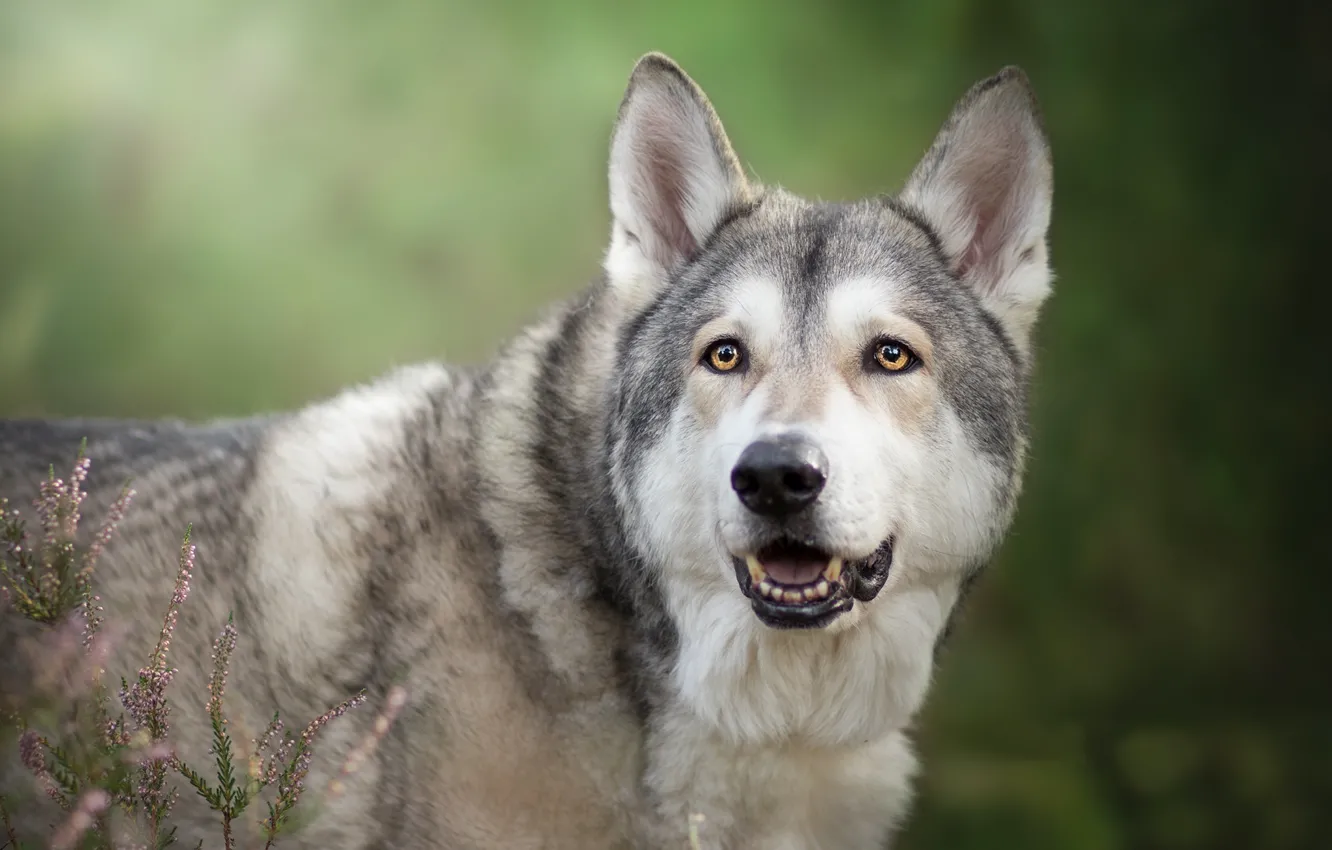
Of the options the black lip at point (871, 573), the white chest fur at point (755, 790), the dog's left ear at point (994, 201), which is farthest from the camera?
the dog's left ear at point (994, 201)

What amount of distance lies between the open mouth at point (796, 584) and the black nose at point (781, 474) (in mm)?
151

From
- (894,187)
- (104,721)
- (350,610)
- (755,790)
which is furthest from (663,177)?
(894,187)

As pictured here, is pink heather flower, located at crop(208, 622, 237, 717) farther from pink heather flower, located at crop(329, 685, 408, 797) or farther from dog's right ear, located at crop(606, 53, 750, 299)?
dog's right ear, located at crop(606, 53, 750, 299)

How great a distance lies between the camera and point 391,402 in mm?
3859

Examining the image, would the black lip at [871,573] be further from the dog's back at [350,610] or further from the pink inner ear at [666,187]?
the pink inner ear at [666,187]

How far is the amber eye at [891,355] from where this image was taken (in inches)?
122

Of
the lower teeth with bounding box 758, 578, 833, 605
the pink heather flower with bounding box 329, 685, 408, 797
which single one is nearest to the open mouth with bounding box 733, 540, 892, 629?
the lower teeth with bounding box 758, 578, 833, 605

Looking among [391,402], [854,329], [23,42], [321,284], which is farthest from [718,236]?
[23,42]

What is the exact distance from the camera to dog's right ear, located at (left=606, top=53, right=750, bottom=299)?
3.43m

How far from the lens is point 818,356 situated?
3029 mm

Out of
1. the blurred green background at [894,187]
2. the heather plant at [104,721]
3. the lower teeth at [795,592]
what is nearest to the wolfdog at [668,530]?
the lower teeth at [795,592]

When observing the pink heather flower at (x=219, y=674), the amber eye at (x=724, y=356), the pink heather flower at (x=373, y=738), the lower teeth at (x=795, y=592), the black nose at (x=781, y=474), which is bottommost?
the pink heather flower at (x=373, y=738)

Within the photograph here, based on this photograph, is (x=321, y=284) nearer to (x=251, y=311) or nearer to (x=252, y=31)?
(x=251, y=311)

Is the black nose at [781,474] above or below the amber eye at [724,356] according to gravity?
below
